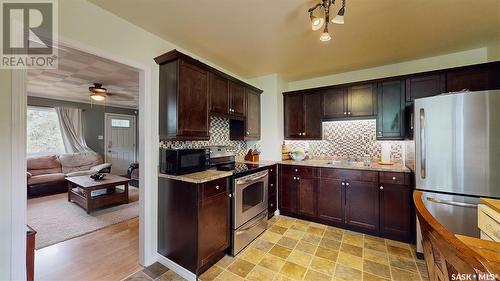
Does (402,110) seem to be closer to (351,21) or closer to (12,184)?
(351,21)

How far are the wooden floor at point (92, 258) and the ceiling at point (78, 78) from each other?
2232mm

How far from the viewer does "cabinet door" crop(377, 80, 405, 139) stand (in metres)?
2.85

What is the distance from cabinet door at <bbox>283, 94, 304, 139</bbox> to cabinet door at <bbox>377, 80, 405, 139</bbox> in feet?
4.08

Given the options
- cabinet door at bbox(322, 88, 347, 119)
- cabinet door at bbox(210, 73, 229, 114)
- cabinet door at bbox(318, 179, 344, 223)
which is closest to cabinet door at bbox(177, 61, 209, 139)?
cabinet door at bbox(210, 73, 229, 114)

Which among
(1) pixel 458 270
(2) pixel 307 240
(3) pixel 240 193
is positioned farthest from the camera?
(2) pixel 307 240

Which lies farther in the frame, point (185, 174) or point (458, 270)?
point (185, 174)

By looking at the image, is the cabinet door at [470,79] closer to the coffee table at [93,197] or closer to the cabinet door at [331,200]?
the cabinet door at [331,200]

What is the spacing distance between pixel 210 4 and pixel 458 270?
2.20m

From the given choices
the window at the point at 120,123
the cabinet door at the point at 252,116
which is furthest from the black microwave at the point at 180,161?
the window at the point at 120,123

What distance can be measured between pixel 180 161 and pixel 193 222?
650 mm

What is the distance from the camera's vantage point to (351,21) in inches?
77.9

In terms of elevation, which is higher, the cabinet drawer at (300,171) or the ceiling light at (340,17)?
the ceiling light at (340,17)

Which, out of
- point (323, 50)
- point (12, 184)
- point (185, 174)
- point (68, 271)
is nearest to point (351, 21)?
point (323, 50)

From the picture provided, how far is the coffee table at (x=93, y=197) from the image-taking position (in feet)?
11.4
